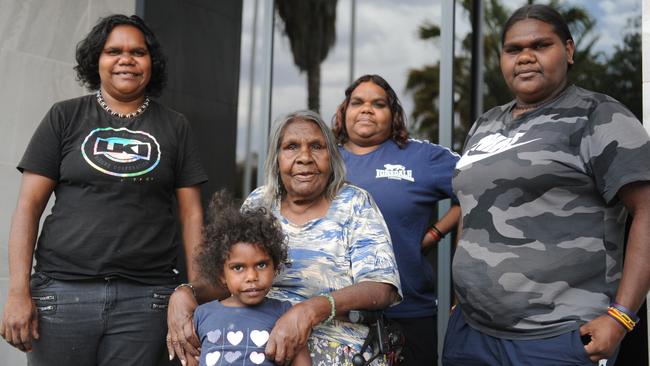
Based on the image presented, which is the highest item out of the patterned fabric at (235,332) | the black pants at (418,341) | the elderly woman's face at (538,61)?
the elderly woman's face at (538,61)

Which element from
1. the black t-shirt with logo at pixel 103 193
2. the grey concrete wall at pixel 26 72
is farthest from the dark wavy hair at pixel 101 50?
the grey concrete wall at pixel 26 72

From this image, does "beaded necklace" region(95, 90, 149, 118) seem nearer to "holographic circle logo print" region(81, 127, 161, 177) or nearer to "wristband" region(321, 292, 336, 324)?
"holographic circle logo print" region(81, 127, 161, 177)

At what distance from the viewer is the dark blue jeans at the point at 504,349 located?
7.09 feet

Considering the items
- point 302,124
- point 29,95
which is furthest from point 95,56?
point 29,95

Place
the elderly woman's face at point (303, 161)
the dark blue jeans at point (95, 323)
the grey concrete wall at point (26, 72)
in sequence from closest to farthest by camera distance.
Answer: the elderly woman's face at point (303, 161), the dark blue jeans at point (95, 323), the grey concrete wall at point (26, 72)

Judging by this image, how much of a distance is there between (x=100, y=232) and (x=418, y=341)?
4.74 feet

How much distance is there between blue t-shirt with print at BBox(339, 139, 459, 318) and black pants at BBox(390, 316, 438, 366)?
3 cm

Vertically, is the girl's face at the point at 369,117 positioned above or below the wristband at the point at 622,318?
above

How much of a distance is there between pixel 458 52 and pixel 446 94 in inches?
20.0

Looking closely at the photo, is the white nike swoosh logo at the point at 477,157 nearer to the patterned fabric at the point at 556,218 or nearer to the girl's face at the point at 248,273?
the patterned fabric at the point at 556,218

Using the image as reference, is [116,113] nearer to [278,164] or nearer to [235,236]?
[278,164]

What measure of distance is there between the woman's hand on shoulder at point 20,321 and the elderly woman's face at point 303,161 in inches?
41.2

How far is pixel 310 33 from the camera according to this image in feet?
17.7

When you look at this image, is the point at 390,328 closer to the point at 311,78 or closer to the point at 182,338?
the point at 182,338
